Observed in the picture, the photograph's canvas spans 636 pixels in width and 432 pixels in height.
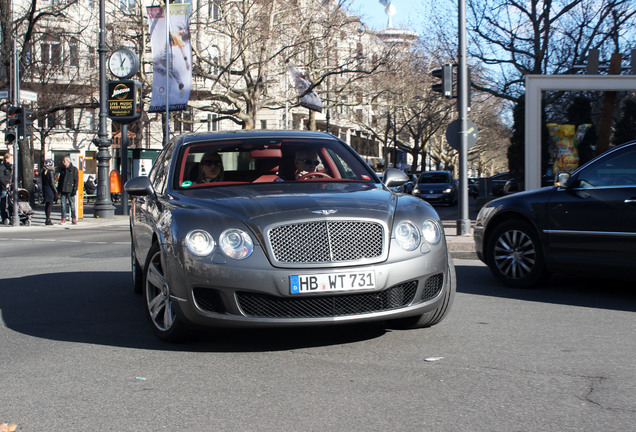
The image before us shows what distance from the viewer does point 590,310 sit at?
7.14 m

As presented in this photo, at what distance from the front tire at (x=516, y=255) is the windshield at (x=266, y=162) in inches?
98.4

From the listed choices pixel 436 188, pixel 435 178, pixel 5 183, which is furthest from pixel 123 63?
pixel 435 178

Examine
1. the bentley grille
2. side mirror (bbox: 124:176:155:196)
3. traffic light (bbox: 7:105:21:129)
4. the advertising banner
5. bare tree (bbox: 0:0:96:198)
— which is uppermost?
bare tree (bbox: 0:0:96:198)

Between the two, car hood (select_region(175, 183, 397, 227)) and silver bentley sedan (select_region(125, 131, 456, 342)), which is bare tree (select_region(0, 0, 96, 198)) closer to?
car hood (select_region(175, 183, 397, 227))

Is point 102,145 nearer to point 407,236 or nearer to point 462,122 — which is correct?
point 462,122

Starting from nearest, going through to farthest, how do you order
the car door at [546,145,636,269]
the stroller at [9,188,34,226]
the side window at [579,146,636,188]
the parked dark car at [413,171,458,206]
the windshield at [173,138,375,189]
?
the windshield at [173,138,375,189] < the car door at [546,145,636,269] < the side window at [579,146,636,188] < the stroller at [9,188,34,226] < the parked dark car at [413,171,458,206]

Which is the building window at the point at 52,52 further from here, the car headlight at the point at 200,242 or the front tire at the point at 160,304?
the car headlight at the point at 200,242

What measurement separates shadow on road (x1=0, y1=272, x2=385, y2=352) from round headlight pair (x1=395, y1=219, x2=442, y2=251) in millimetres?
854

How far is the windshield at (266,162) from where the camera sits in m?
6.65

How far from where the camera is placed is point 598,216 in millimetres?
7766

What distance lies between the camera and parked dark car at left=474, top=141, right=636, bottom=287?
24.9 ft

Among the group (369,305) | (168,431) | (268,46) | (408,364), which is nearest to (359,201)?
(369,305)

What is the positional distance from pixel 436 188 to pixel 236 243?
34296mm

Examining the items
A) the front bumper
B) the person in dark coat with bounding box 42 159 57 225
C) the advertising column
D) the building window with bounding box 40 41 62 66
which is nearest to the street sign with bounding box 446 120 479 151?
the front bumper
